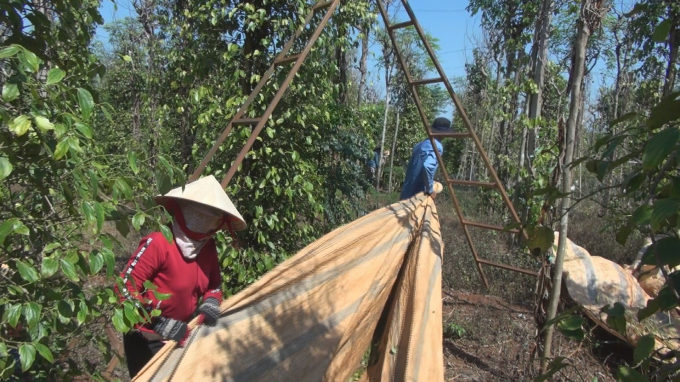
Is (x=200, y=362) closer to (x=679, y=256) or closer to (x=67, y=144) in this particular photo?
(x=67, y=144)

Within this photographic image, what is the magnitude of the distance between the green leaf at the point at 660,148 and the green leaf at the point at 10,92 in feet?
4.48

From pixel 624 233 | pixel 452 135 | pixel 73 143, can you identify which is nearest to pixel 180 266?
pixel 73 143

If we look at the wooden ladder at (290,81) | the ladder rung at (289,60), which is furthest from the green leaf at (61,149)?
the ladder rung at (289,60)

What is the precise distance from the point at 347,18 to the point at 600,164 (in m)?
3.46

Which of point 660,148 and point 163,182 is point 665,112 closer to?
point 660,148

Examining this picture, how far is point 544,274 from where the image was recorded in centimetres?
354

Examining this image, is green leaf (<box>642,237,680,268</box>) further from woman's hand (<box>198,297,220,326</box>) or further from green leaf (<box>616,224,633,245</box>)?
woman's hand (<box>198,297,220,326</box>)

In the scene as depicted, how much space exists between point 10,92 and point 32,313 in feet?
1.83

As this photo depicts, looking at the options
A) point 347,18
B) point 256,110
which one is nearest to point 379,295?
point 256,110

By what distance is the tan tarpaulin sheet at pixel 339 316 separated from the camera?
2533 millimetres

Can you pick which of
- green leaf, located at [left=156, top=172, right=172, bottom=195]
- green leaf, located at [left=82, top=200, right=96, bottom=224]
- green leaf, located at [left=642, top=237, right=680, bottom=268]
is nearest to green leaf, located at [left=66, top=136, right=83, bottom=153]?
green leaf, located at [left=82, top=200, right=96, bottom=224]

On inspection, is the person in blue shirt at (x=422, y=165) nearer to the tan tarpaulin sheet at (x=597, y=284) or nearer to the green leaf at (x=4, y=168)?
the tan tarpaulin sheet at (x=597, y=284)

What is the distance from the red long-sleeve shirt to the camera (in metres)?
2.34

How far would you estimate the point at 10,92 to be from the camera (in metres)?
1.25
